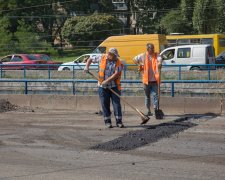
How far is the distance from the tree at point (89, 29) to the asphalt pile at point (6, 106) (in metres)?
47.4

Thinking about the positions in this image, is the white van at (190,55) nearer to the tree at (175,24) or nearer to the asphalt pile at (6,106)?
the asphalt pile at (6,106)

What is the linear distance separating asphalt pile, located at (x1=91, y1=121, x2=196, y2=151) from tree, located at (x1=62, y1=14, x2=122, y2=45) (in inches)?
2032

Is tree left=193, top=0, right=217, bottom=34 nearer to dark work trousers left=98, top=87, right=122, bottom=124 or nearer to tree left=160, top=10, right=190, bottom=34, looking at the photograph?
tree left=160, top=10, right=190, bottom=34

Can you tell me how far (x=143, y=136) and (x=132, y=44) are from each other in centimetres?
2577

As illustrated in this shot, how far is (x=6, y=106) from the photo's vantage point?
1609cm

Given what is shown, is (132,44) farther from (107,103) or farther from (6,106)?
(107,103)

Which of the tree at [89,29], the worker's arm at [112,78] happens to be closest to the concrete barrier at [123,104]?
the worker's arm at [112,78]

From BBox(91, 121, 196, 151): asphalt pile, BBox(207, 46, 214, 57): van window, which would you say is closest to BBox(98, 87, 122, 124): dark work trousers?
BBox(91, 121, 196, 151): asphalt pile

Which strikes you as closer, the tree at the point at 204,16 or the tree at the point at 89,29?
the tree at the point at 204,16

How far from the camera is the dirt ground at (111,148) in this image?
8.16 meters

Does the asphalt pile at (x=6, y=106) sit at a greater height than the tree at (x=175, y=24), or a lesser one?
lesser

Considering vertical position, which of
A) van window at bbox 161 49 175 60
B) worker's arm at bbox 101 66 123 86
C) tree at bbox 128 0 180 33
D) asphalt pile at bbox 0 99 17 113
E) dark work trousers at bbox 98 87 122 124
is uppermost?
tree at bbox 128 0 180 33

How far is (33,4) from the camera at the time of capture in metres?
70.6

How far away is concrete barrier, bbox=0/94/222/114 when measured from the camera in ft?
47.0
